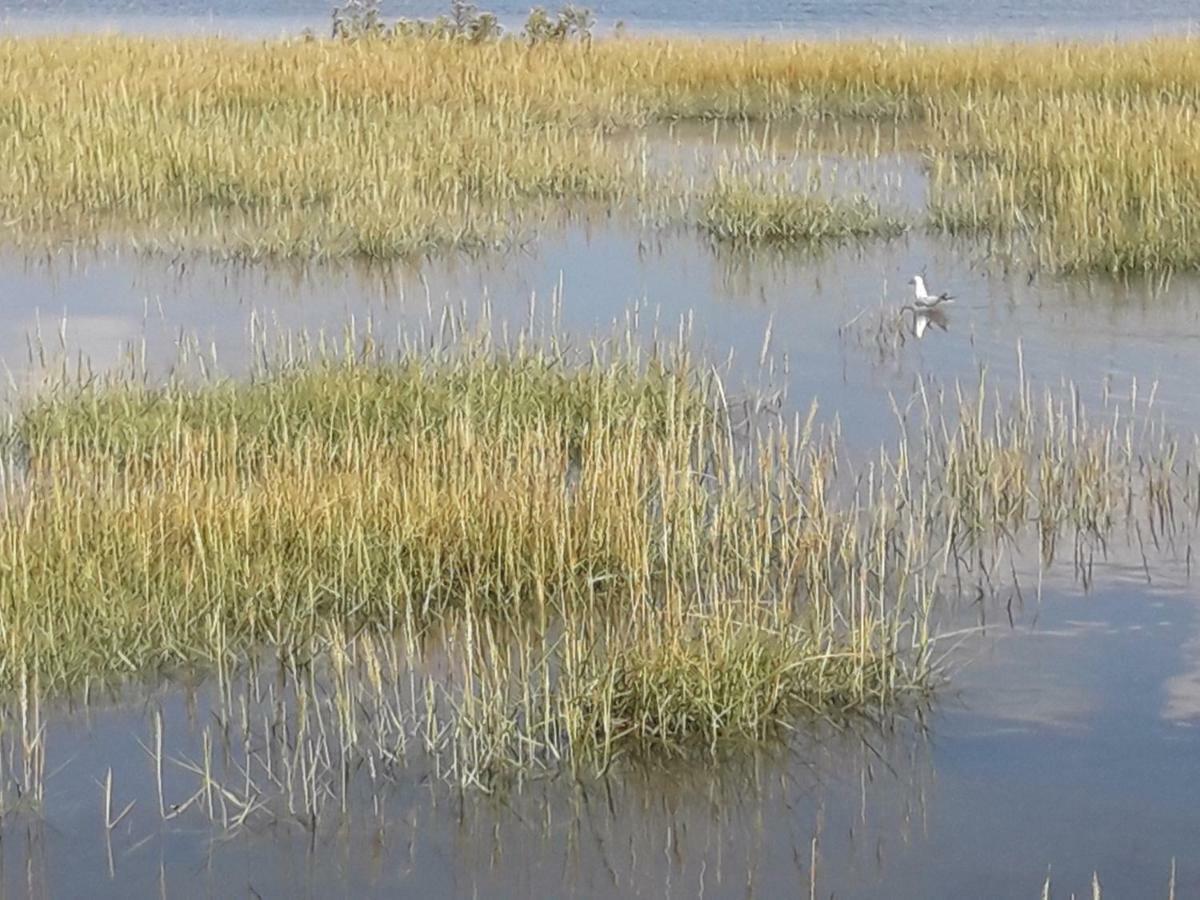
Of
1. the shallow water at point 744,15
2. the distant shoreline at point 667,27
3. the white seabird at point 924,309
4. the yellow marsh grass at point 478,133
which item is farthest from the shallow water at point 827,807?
the shallow water at point 744,15

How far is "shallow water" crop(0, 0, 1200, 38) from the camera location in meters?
30.8

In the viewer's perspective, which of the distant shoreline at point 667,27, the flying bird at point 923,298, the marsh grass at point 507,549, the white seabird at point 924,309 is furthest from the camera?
the distant shoreline at point 667,27

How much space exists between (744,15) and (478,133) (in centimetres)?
2493

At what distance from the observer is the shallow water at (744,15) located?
1214 inches

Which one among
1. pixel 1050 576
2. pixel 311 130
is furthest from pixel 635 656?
pixel 311 130

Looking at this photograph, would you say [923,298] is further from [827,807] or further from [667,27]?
[667,27]

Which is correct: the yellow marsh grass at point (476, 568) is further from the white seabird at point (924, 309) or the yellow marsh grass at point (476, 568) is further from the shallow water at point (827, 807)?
the white seabird at point (924, 309)

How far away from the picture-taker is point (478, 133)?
1323 centimetres

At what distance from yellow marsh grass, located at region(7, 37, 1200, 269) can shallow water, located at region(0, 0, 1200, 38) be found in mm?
12200

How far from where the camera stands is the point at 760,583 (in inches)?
202

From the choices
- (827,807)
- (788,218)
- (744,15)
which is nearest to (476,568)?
(827,807)

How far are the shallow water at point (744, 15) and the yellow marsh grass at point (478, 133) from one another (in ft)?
40.0

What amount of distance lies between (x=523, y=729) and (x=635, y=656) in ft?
1.09

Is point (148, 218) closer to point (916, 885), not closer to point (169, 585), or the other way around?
point (169, 585)
